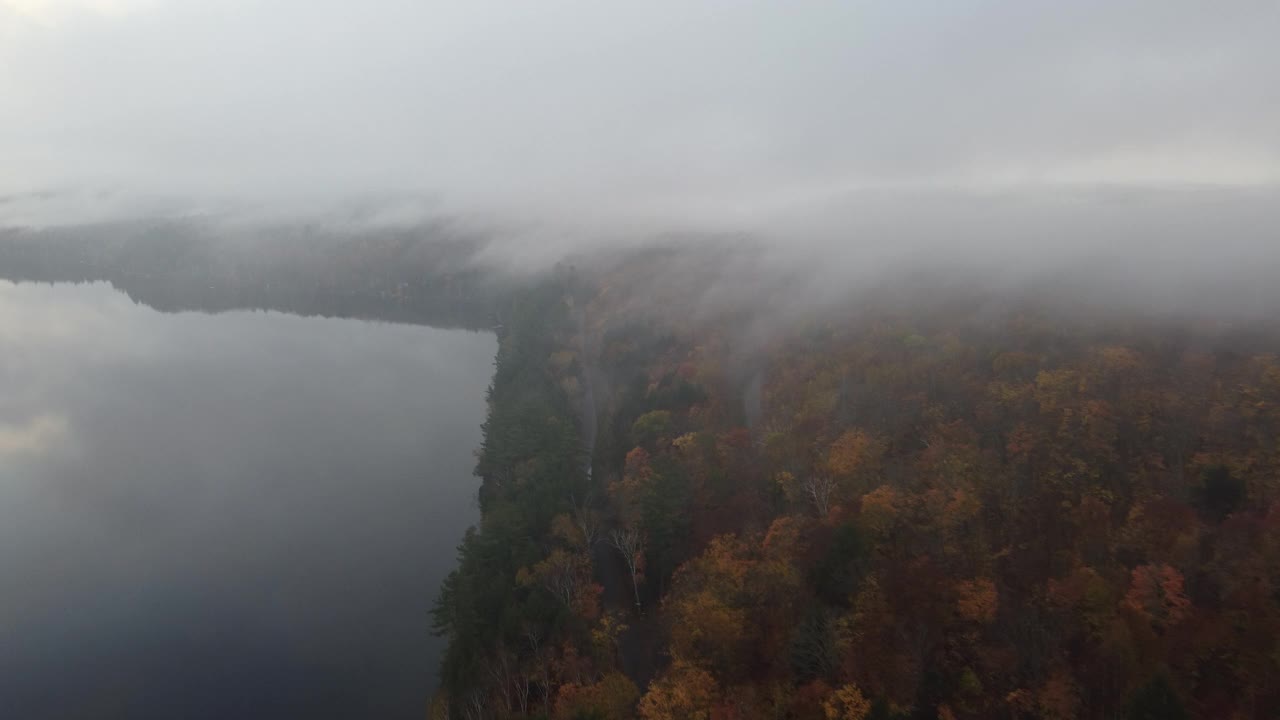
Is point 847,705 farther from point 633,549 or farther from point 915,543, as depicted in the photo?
point 633,549

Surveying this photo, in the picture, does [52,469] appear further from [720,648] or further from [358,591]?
[720,648]

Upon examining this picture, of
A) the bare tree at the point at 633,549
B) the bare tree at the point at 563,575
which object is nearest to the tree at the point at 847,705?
the bare tree at the point at 633,549

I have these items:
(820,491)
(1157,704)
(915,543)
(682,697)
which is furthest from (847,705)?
(820,491)

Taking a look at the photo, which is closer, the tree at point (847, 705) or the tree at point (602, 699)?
the tree at point (847, 705)

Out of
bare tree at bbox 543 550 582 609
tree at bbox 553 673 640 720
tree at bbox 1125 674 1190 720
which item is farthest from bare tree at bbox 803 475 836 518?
tree at bbox 1125 674 1190 720

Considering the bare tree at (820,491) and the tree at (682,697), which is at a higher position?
the bare tree at (820,491)

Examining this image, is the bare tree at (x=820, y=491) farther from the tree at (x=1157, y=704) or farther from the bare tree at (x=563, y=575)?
the tree at (x=1157, y=704)
